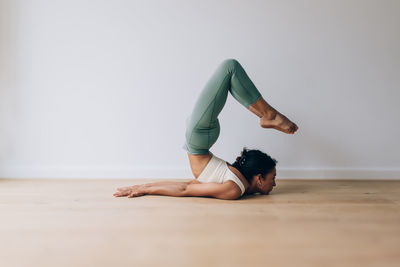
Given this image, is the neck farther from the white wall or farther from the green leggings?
the white wall

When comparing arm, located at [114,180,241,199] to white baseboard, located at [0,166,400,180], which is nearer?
arm, located at [114,180,241,199]

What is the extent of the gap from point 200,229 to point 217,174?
638 mm

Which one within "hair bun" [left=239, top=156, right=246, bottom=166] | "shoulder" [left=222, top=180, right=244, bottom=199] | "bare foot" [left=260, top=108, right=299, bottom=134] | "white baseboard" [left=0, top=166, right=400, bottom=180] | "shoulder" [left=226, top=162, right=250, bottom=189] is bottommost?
"white baseboard" [left=0, top=166, right=400, bottom=180]

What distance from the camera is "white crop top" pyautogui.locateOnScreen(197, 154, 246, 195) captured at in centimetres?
212

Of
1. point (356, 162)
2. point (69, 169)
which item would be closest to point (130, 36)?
point (69, 169)

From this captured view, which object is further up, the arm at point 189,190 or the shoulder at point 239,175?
the shoulder at point 239,175

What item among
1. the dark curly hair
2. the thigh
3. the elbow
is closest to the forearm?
the thigh

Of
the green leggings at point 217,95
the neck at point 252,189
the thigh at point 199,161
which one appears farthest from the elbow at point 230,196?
the green leggings at point 217,95

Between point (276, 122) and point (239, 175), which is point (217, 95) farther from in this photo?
point (239, 175)

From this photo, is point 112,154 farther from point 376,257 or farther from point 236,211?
point 376,257

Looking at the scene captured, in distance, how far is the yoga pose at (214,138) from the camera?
2110 millimetres

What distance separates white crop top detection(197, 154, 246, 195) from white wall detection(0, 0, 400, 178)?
78 centimetres

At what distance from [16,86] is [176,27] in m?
1.54

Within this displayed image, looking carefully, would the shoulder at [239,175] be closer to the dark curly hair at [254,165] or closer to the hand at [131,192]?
the dark curly hair at [254,165]
